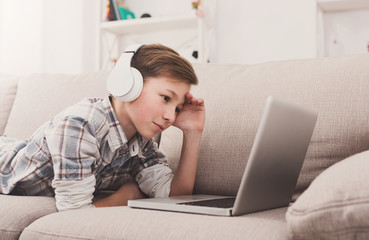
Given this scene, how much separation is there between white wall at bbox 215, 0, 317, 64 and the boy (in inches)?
63.8

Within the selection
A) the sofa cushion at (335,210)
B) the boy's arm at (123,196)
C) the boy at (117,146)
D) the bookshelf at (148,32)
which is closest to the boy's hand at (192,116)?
the boy at (117,146)

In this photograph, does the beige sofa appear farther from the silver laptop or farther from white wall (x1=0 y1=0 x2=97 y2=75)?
white wall (x1=0 y1=0 x2=97 y2=75)

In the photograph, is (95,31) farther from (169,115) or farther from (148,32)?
(169,115)

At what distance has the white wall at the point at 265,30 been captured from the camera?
2.68 metres

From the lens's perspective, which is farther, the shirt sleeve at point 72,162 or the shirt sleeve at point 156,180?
the shirt sleeve at point 156,180

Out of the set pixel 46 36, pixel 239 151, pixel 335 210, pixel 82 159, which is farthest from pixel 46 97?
pixel 46 36

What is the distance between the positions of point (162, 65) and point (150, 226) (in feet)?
1.59

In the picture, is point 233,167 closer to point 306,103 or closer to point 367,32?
point 306,103

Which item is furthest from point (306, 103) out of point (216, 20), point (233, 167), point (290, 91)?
point (216, 20)

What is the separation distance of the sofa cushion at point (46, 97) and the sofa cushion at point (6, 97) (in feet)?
0.18

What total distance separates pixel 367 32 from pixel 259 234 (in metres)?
2.17

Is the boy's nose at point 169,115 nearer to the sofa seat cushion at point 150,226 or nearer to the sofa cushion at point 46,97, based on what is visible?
the sofa seat cushion at point 150,226

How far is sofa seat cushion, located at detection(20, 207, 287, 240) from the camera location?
0.73 metres

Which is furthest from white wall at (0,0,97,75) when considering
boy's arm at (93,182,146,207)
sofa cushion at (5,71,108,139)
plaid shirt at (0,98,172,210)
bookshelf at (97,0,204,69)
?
boy's arm at (93,182,146,207)
